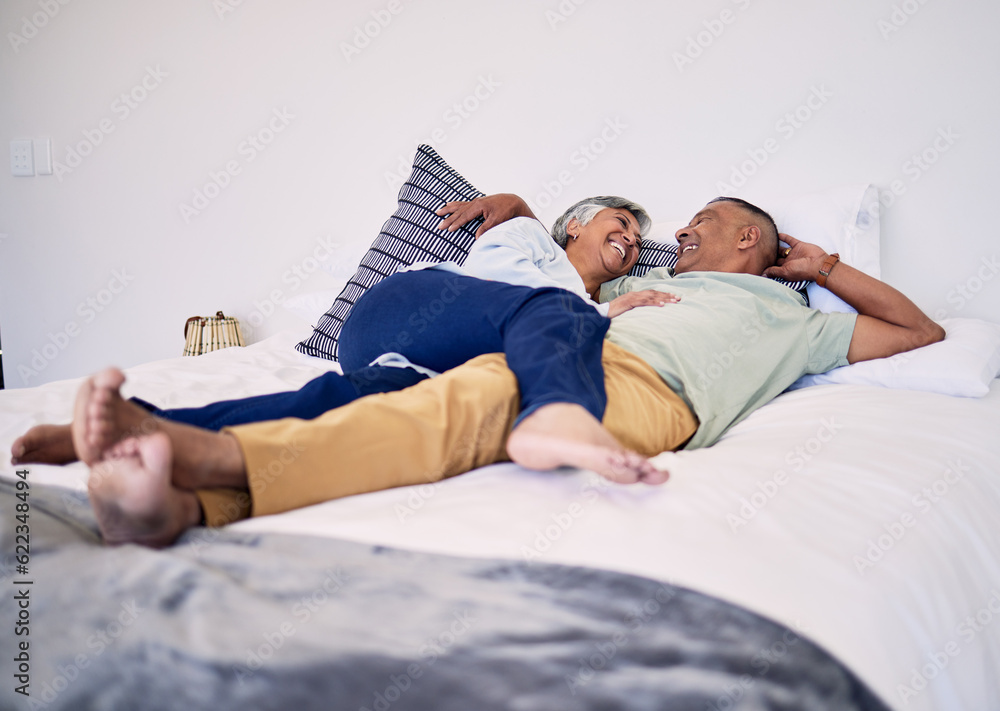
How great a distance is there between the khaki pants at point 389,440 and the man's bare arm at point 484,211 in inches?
30.2

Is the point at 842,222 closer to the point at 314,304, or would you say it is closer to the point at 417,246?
the point at 417,246

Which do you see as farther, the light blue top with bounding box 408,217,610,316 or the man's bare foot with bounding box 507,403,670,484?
the light blue top with bounding box 408,217,610,316

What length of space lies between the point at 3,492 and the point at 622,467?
26.3 inches

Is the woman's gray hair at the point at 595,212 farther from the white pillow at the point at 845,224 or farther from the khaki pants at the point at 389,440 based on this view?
the khaki pants at the point at 389,440

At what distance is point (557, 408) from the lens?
740mm

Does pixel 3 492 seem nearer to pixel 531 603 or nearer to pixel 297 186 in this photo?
pixel 531 603

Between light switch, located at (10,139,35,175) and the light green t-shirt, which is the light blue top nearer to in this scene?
the light green t-shirt

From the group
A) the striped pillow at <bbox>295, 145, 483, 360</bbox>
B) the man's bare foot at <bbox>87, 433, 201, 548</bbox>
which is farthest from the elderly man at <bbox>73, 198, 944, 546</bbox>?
the striped pillow at <bbox>295, 145, 483, 360</bbox>

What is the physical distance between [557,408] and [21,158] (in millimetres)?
2862

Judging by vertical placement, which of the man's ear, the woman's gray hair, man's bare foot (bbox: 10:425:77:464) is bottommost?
man's bare foot (bbox: 10:425:77:464)

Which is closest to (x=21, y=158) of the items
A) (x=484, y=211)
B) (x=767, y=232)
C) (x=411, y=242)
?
(x=411, y=242)

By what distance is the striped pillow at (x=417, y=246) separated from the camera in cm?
165

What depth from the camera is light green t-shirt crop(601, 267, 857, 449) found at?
1086 millimetres

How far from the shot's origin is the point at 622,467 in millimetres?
661
